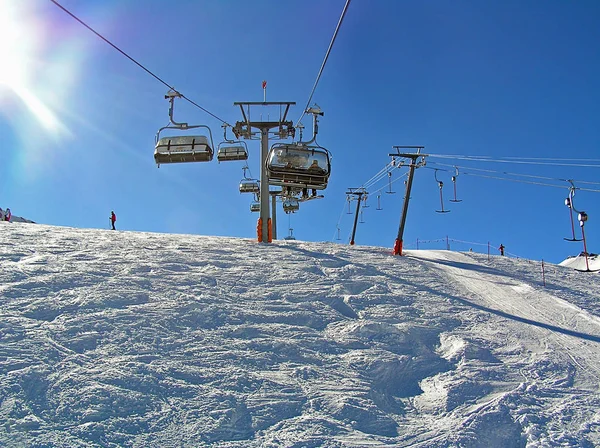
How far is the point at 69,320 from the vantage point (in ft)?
18.2

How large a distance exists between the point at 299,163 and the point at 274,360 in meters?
7.46

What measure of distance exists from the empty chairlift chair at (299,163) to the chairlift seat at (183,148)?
73.0 inches

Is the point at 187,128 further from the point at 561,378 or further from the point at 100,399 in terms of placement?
the point at 561,378

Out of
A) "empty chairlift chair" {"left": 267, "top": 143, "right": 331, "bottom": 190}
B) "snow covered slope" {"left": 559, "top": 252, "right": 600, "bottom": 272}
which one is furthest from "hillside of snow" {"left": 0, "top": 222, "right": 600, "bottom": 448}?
"snow covered slope" {"left": 559, "top": 252, "right": 600, "bottom": 272}

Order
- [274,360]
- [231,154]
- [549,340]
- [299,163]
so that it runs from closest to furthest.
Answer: [274,360] → [549,340] → [299,163] → [231,154]

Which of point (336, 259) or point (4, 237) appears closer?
point (4, 237)

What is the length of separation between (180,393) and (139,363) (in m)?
0.71

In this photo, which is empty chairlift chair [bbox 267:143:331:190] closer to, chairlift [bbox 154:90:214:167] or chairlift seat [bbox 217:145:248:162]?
chairlift [bbox 154:90:214:167]

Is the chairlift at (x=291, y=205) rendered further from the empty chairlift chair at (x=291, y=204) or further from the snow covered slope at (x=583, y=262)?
the snow covered slope at (x=583, y=262)

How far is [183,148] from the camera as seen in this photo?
479 inches

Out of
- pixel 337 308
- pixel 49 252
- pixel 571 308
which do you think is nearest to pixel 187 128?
pixel 49 252

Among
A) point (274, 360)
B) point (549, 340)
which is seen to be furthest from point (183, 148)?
point (549, 340)

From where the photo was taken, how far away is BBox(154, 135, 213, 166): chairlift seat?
12133 millimetres

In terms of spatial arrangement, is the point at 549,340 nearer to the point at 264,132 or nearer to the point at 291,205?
the point at 264,132
